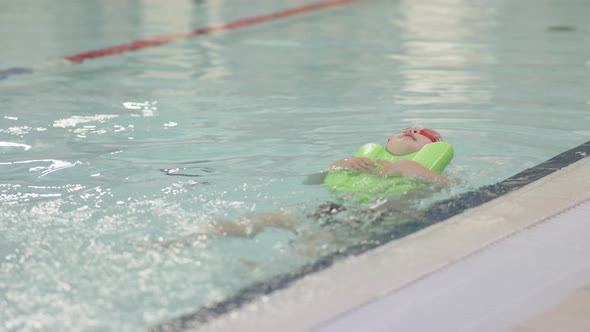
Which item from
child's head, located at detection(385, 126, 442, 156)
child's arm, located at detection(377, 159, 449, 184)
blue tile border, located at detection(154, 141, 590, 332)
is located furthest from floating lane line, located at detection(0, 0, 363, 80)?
blue tile border, located at detection(154, 141, 590, 332)

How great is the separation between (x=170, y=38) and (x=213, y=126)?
409cm

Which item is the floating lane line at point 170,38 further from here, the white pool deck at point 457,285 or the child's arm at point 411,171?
the white pool deck at point 457,285

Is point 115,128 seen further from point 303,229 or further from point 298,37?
point 298,37

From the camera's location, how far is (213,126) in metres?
5.38

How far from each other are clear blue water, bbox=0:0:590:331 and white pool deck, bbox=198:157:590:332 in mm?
324

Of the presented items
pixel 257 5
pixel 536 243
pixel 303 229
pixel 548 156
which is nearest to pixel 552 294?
pixel 536 243

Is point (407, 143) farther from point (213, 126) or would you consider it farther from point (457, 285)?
point (213, 126)

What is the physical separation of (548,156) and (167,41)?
5172 mm

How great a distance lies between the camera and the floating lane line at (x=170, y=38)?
7.63 m

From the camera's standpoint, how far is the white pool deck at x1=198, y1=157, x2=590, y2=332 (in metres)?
2.38

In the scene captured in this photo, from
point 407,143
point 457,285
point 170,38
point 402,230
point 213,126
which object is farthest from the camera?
point 170,38

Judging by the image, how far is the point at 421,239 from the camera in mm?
2980

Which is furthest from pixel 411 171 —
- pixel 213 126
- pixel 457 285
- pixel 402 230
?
pixel 213 126

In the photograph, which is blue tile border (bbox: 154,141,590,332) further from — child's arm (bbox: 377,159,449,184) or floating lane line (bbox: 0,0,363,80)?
floating lane line (bbox: 0,0,363,80)
